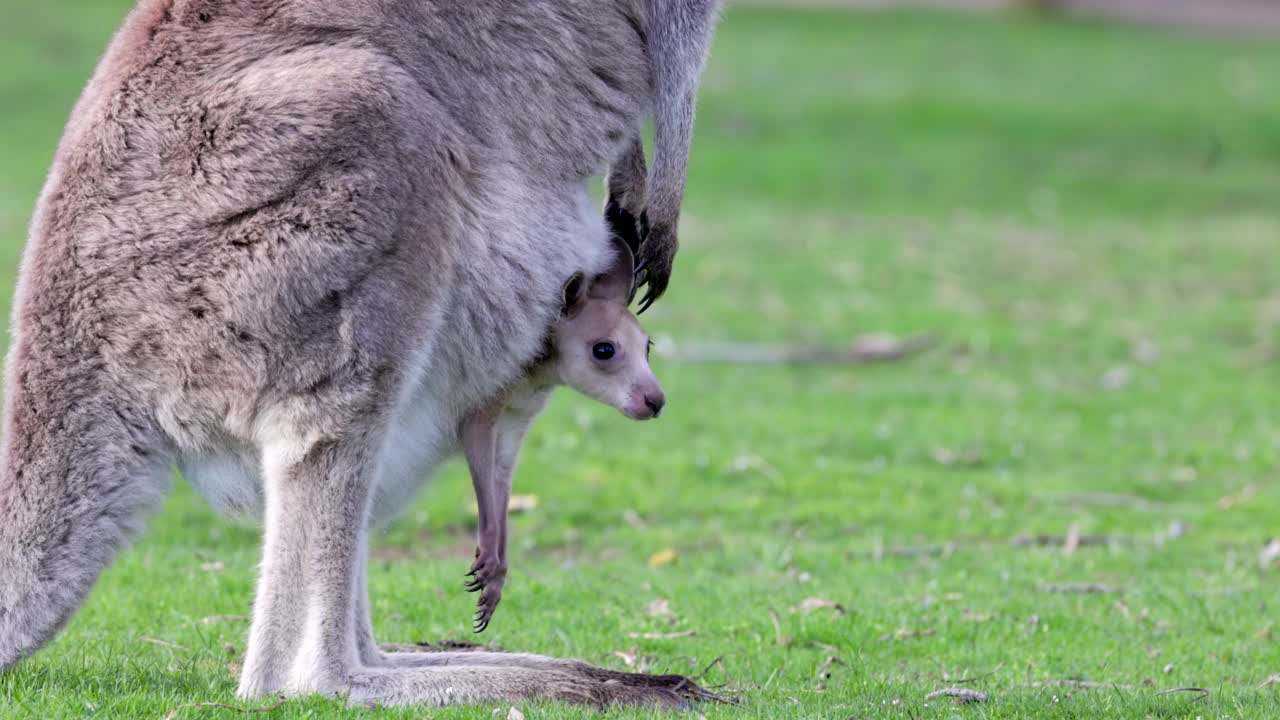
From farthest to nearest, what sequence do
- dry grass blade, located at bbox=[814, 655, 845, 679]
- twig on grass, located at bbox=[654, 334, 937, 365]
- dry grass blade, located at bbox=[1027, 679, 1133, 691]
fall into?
twig on grass, located at bbox=[654, 334, 937, 365] < dry grass blade, located at bbox=[814, 655, 845, 679] < dry grass blade, located at bbox=[1027, 679, 1133, 691]

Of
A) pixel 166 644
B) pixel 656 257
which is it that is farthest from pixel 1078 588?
pixel 166 644

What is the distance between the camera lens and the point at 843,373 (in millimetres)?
10727

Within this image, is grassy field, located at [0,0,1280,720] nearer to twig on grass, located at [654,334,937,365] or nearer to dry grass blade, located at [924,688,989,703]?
dry grass blade, located at [924,688,989,703]

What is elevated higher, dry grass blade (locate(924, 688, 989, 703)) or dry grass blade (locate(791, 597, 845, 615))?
dry grass blade (locate(924, 688, 989, 703))

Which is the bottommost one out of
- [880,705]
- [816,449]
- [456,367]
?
[816,449]

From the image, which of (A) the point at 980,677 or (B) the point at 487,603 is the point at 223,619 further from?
(A) the point at 980,677

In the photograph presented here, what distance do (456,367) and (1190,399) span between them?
661cm

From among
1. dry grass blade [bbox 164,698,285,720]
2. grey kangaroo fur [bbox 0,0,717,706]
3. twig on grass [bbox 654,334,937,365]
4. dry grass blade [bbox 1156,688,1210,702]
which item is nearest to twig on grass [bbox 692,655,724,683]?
grey kangaroo fur [bbox 0,0,717,706]

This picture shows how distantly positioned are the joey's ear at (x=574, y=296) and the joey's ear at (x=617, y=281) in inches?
2.3

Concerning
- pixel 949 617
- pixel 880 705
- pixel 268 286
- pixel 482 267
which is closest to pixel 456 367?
pixel 482 267

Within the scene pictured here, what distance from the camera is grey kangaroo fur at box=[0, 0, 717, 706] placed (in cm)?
400

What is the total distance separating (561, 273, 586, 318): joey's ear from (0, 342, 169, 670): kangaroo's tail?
1189mm

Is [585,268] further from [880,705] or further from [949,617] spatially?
Answer: [949,617]

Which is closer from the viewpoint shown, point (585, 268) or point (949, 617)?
point (585, 268)
